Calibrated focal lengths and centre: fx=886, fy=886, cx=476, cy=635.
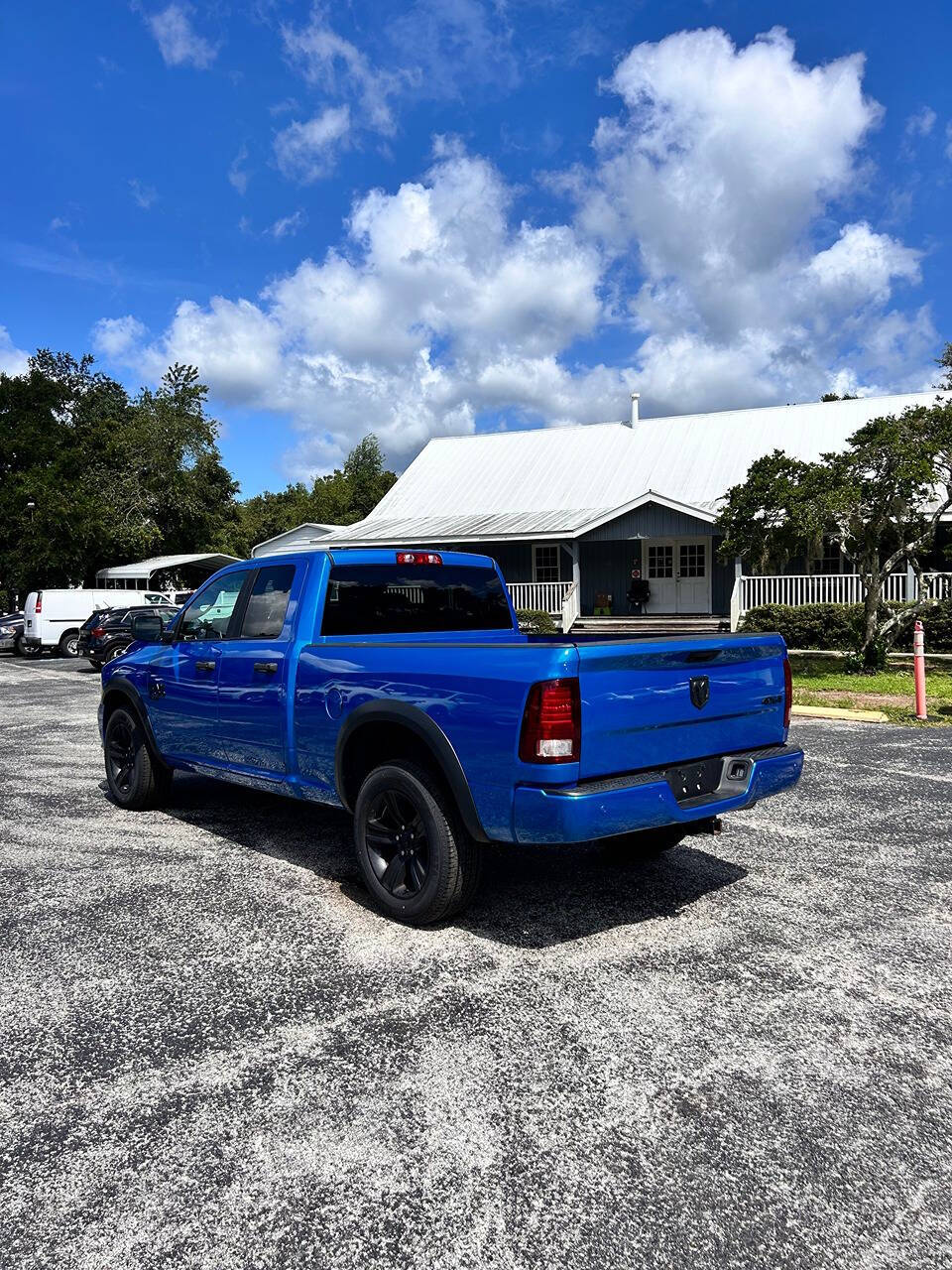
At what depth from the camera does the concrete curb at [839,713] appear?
1148cm

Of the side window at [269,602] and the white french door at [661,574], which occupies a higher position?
the white french door at [661,574]

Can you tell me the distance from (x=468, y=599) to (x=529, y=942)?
247 centimetres

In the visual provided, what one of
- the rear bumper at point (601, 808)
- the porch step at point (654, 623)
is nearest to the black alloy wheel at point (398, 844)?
the rear bumper at point (601, 808)

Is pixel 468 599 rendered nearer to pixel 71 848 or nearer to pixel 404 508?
pixel 71 848

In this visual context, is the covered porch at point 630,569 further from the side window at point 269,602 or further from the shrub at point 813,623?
the side window at point 269,602

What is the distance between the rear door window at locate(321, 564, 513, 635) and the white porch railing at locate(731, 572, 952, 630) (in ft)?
52.6

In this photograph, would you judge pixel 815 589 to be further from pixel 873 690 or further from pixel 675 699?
pixel 675 699

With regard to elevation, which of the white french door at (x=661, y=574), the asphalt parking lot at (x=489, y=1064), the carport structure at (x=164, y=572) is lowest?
the asphalt parking lot at (x=489, y=1064)

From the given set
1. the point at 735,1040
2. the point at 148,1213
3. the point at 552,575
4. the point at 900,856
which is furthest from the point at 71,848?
the point at 552,575

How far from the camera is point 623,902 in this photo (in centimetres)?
477

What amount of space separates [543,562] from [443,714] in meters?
23.5

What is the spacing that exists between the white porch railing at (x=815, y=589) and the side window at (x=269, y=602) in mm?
17025

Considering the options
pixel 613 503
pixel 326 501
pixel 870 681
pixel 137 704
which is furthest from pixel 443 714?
pixel 326 501

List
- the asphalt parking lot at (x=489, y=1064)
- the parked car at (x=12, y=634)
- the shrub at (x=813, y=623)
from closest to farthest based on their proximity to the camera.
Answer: the asphalt parking lot at (x=489, y=1064) → the shrub at (x=813, y=623) → the parked car at (x=12, y=634)
